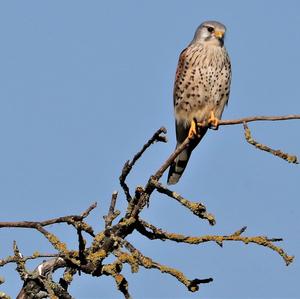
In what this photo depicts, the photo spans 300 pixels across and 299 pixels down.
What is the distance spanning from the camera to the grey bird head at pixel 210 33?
637 centimetres

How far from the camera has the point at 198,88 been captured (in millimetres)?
6086

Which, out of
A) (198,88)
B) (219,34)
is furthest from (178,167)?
(219,34)

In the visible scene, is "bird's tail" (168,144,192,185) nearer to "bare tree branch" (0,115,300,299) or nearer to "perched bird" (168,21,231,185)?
"perched bird" (168,21,231,185)

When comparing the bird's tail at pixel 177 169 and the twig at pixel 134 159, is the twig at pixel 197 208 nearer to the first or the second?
the twig at pixel 134 159

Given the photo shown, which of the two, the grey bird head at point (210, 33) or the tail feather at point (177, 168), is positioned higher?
the grey bird head at point (210, 33)

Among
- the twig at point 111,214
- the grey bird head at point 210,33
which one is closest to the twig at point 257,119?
the twig at point 111,214

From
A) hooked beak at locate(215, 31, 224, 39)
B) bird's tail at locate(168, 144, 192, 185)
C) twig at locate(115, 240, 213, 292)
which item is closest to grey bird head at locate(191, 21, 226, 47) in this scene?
hooked beak at locate(215, 31, 224, 39)

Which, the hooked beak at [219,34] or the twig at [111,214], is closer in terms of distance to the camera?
the twig at [111,214]

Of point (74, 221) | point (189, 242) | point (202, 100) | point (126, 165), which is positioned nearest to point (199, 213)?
point (189, 242)

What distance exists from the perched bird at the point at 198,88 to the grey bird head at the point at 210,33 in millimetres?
10

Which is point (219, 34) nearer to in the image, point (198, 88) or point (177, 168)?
point (198, 88)

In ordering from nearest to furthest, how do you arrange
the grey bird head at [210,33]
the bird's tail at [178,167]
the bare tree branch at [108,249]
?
the bare tree branch at [108,249]
the bird's tail at [178,167]
the grey bird head at [210,33]

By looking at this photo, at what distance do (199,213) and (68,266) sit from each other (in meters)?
0.57

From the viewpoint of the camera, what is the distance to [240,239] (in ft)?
9.23
